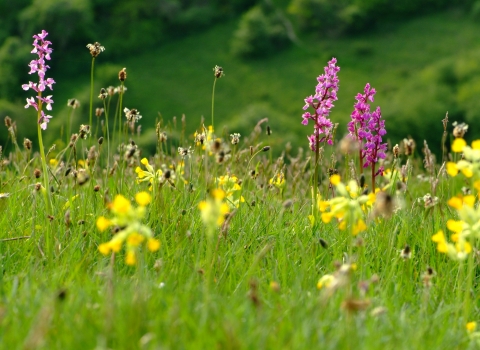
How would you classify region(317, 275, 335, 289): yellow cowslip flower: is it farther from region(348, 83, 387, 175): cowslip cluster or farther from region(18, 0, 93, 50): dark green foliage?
region(18, 0, 93, 50): dark green foliage

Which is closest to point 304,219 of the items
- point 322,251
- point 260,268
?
point 322,251

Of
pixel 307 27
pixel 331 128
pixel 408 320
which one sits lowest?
pixel 408 320

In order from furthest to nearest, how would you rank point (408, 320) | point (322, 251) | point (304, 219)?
point (304, 219), point (322, 251), point (408, 320)

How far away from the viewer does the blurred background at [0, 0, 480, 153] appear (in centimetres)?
7381

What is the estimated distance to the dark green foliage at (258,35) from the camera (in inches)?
3440

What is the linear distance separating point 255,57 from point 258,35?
3.07 metres

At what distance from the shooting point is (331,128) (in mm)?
4191

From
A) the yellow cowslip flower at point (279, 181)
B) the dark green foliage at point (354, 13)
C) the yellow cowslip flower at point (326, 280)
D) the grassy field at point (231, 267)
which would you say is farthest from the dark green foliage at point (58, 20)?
the yellow cowslip flower at point (326, 280)

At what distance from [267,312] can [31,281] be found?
102 centimetres

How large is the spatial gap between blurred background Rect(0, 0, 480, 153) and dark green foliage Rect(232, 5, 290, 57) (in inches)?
6.4

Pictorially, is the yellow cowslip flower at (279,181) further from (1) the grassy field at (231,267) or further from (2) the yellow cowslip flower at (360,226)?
(2) the yellow cowslip flower at (360,226)

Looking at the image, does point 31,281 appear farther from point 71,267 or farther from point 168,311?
point 168,311

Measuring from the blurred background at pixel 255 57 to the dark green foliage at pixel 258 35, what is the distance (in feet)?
0.53

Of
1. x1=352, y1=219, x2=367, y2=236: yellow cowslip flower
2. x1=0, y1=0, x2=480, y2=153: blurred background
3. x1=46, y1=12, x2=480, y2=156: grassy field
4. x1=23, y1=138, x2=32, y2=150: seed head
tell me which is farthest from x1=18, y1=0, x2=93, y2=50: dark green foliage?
x1=352, y1=219, x2=367, y2=236: yellow cowslip flower
